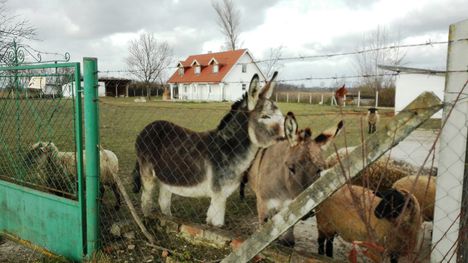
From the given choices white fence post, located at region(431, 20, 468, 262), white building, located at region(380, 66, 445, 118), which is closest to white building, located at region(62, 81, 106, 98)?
white building, located at region(380, 66, 445, 118)

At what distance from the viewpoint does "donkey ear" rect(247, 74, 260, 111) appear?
3295 mm

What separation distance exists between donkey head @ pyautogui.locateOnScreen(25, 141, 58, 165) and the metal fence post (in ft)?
6.03

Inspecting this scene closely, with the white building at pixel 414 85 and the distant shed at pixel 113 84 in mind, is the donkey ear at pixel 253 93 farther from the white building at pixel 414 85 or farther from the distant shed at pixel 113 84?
the distant shed at pixel 113 84

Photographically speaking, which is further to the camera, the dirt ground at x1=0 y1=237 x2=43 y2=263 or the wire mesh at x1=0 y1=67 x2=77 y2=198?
the wire mesh at x1=0 y1=67 x2=77 y2=198

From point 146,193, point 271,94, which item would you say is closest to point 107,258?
point 146,193

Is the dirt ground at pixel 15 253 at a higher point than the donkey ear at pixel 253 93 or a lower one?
lower

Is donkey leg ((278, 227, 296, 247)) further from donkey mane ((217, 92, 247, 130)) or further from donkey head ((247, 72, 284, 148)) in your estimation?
donkey mane ((217, 92, 247, 130))

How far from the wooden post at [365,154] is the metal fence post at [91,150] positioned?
2311 millimetres

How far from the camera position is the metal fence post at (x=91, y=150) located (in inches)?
145

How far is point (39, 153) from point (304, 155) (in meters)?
4.11

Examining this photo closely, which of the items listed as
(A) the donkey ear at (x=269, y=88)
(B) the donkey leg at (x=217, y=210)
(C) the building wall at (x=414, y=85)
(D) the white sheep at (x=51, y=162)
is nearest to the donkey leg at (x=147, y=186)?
(D) the white sheep at (x=51, y=162)

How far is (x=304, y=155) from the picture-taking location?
3215mm

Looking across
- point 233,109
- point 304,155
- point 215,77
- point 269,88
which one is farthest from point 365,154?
point 215,77

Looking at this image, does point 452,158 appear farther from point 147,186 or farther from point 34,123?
point 34,123
